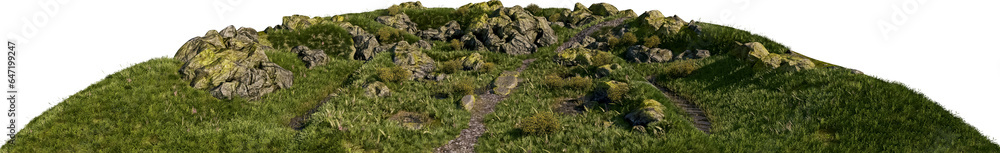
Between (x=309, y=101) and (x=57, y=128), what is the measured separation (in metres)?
9.20

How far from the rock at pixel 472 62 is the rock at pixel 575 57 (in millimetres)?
6632

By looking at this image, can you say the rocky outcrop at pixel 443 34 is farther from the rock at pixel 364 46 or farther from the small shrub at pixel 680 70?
the small shrub at pixel 680 70

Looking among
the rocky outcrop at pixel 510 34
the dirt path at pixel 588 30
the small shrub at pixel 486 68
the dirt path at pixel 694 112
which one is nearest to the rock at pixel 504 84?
the small shrub at pixel 486 68

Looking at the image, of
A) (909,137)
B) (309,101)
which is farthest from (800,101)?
(309,101)

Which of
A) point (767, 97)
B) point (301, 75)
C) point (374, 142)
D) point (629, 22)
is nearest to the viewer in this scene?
point (374, 142)

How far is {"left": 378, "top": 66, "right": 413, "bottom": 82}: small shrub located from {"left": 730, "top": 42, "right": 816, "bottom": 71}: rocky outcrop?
22.2m

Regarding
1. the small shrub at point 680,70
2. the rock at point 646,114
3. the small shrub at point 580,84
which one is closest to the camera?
the rock at point 646,114

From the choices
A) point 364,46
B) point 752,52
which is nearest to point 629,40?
point 752,52

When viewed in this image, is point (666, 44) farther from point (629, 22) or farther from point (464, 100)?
point (464, 100)

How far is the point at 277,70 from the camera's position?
72.0ft

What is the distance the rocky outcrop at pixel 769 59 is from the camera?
1914cm

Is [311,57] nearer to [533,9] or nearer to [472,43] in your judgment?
[472,43]

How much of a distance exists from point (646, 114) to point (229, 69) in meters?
22.5

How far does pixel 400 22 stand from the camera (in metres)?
46.0
